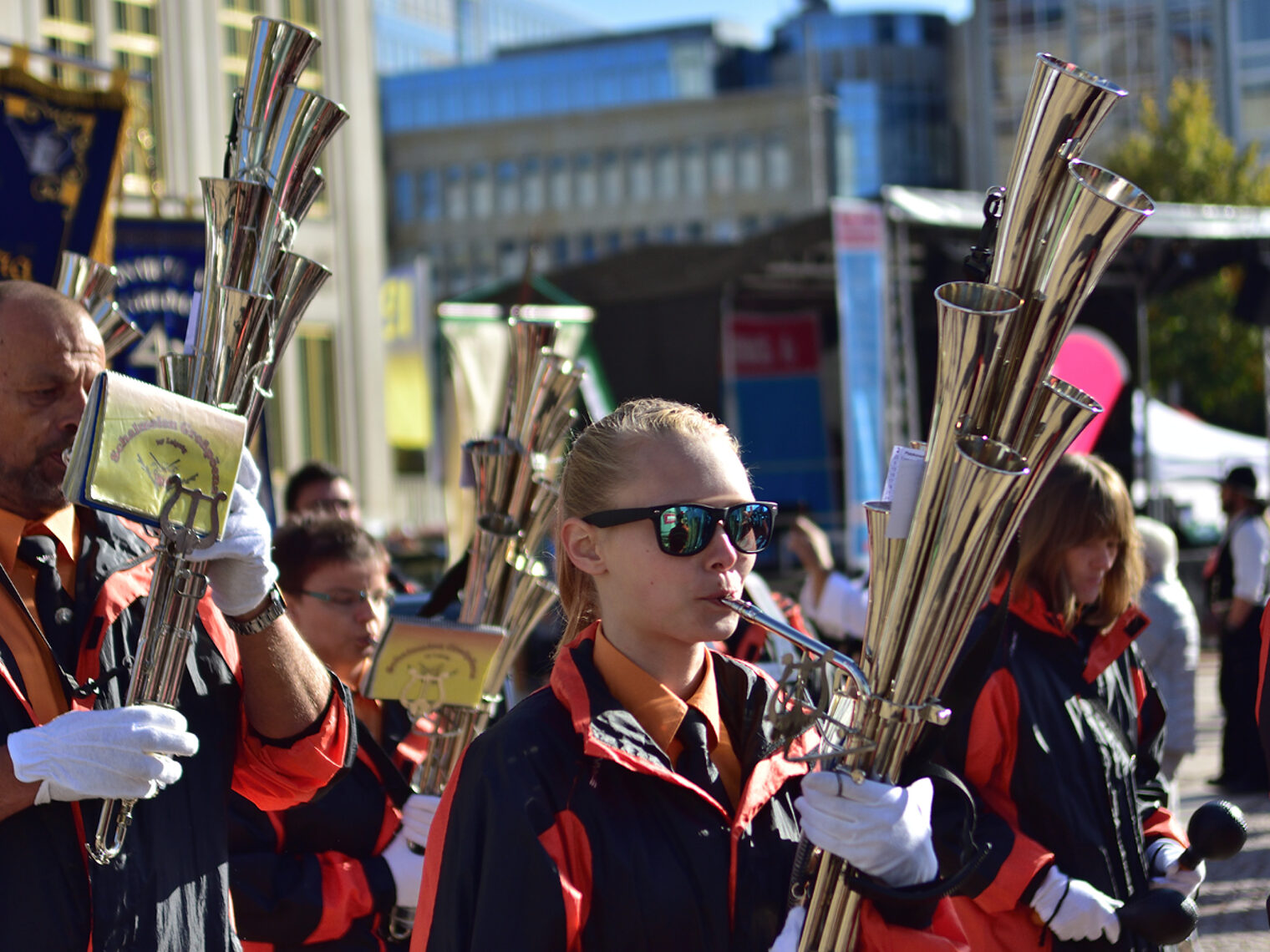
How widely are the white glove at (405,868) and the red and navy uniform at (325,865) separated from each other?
0.02 metres

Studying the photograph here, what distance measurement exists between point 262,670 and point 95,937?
456 millimetres

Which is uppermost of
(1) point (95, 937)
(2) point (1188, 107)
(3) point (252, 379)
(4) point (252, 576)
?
(2) point (1188, 107)

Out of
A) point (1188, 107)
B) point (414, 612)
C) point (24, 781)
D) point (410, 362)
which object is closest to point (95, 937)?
point (24, 781)

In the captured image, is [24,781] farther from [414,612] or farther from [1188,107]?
[1188,107]

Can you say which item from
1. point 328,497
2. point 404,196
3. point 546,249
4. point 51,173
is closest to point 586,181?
point 546,249

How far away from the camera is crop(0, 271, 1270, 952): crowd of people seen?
182cm

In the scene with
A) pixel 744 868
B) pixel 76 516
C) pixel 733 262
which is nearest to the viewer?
pixel 744 868

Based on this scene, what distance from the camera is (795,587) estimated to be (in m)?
13.6

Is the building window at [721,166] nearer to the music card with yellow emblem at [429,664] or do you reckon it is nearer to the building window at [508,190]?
the building window at [508,190]

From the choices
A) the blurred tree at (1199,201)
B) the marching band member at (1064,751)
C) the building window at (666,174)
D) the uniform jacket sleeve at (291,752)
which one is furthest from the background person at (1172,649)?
the building window at (666,174)

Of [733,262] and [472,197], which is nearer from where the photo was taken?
[733,262]

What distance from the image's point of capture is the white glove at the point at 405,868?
10.1 feet

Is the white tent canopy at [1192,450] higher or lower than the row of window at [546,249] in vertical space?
lower

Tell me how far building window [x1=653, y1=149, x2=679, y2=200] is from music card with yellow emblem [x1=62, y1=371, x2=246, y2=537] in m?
56.7
